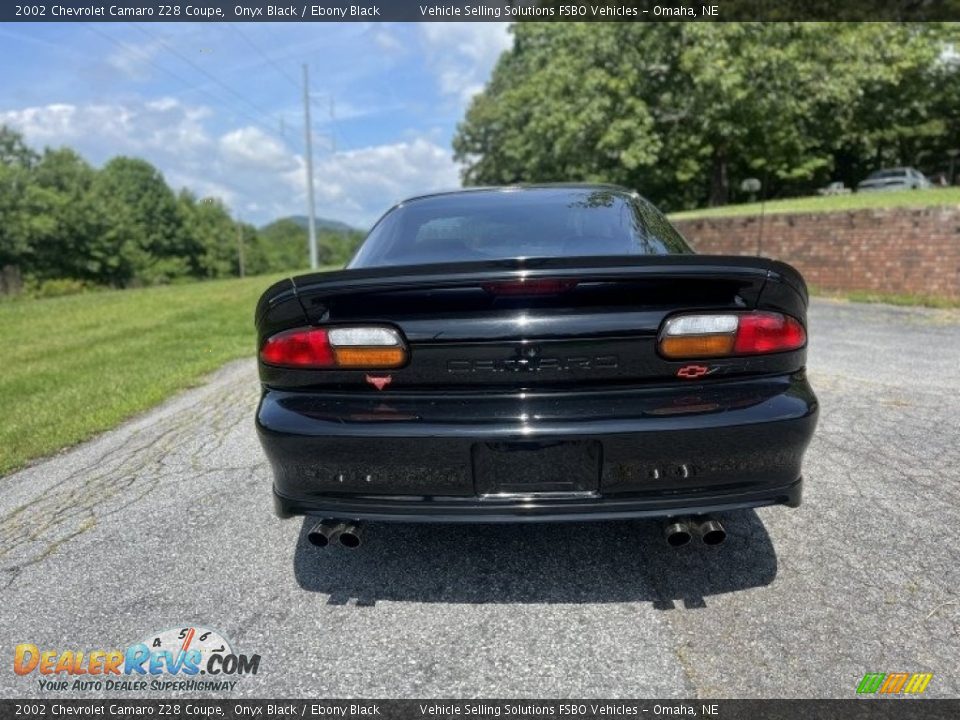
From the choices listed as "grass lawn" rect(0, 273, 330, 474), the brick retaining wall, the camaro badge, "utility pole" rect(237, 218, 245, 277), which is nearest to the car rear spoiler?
the camaro badge

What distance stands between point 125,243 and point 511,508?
221 feet

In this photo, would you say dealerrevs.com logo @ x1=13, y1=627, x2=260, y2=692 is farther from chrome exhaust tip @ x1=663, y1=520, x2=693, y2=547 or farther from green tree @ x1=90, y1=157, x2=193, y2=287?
green tree @ x1=90, y1=157, x2=193, y2=287

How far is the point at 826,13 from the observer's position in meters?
21.5

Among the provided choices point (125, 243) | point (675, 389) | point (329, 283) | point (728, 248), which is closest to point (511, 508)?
point (675, 389)

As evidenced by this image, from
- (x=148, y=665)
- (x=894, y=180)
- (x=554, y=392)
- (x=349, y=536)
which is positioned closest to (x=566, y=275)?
(x=554, y=392)

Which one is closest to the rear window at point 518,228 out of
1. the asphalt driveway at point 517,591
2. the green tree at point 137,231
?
the asphalt driveway at point 517,591

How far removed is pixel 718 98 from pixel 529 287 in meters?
21.8

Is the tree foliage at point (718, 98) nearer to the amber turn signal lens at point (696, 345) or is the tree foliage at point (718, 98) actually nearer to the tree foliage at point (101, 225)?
the amber turn signal lens at point (696, 345)

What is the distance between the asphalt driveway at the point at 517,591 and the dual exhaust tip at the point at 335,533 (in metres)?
0.26

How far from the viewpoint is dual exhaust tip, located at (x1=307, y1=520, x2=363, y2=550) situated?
221 centimetres

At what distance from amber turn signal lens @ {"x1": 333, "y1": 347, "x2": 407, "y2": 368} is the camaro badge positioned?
0.12 feet

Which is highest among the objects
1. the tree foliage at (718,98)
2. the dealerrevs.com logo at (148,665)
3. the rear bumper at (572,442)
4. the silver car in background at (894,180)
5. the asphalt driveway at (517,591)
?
the tree foliage at (718,98)

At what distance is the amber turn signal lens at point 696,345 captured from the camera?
202 cm

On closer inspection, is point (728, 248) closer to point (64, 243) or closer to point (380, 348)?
point (380, 348)
